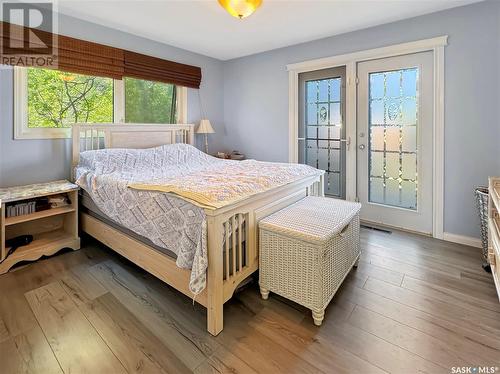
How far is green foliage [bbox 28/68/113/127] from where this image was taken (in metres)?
2.88

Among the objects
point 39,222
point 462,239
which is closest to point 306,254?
point 462,239

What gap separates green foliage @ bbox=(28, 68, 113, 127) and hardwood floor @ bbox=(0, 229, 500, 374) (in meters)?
1.55

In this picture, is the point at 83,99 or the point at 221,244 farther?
the point at 83,99

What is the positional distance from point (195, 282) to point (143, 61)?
3.05 meters

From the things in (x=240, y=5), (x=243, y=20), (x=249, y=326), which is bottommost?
(x=249, y=326)

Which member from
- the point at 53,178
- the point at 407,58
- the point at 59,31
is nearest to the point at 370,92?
the point at 407,58

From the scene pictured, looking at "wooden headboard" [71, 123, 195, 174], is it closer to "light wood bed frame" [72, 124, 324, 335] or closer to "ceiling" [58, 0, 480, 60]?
"light wood bed frame" [72, 124, 324, 335]

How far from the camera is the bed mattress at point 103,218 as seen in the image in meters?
1.97

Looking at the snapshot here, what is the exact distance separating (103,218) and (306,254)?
1.93m

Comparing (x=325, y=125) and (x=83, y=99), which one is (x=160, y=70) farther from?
(x=325, y=125)

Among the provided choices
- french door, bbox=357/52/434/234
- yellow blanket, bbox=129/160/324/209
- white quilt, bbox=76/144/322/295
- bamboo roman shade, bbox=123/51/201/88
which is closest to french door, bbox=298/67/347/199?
french door, bbox=357/52/434/234

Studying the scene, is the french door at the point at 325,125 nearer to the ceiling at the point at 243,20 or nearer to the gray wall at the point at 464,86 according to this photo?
the gray wall at the point at 464,86

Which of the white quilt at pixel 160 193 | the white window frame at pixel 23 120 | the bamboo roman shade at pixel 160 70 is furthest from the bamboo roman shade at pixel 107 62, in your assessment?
the white quilt at pixel 160 193

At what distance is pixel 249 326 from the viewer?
5.51 feet
